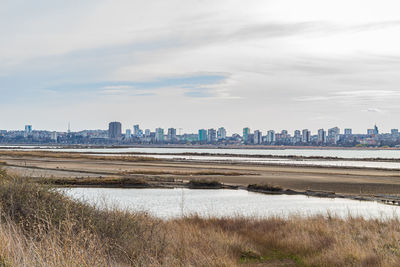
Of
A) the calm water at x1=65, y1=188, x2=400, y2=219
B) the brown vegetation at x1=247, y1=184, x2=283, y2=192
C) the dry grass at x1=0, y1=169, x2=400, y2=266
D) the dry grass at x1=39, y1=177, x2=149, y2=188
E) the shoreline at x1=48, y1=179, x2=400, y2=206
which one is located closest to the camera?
the dry grass at x1=0, y1=169, x2=400, y2=266

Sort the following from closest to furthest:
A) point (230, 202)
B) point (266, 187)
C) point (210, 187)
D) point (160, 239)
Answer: point (160, 239), point (230, 202), point (266, 187), point (210, 187)

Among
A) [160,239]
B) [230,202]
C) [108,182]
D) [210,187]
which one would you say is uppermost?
[160,239]

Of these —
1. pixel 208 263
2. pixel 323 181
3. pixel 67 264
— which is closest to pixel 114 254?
pixel 208 263

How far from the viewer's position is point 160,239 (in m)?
11.4

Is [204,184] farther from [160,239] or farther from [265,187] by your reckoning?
[160,239]

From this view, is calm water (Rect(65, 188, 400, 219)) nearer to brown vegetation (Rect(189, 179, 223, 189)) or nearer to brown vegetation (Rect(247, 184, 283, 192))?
brown vegetation (Rect(247, 184, 283, 192))

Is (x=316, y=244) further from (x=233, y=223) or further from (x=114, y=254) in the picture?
(x=114, y=254)

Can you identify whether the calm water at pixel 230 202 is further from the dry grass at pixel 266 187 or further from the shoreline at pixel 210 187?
the dry grass at pixel 266 187

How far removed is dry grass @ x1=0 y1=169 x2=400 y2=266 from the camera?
9.69m

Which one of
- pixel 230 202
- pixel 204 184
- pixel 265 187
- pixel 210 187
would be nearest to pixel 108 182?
pixel 204 184

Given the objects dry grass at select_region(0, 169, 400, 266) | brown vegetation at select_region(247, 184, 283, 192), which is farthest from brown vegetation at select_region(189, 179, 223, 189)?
dry grass at select_region(0, 169, 400, 266)

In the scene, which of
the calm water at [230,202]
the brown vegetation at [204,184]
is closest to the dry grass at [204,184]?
the brown vegetation at [204,184]

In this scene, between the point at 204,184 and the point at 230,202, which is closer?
the point at 230,202

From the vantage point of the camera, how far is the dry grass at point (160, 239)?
9688mm
